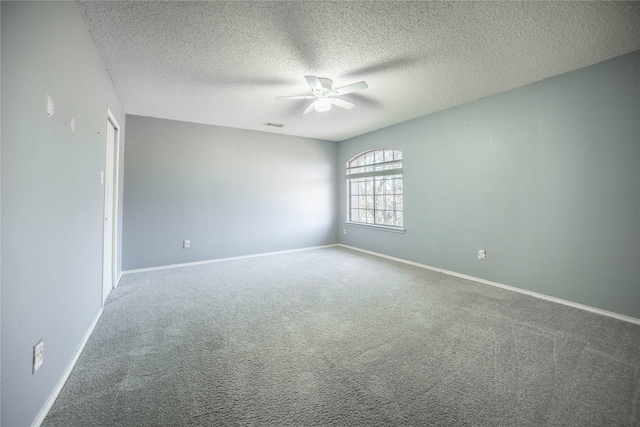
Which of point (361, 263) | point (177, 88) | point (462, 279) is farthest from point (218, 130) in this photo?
point (462, 279)

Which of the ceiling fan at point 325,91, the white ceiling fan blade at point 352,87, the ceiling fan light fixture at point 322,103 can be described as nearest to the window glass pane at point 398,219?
the ceiling fan at point 325,91

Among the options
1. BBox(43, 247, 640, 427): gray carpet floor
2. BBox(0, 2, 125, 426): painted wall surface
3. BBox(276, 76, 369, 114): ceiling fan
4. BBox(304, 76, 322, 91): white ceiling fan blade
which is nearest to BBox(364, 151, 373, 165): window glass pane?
BBox(276, 76, 369, 114): ceiling fan

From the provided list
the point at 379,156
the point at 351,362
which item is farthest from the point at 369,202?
the point at 351,362

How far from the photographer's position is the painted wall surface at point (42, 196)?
112 centimetres

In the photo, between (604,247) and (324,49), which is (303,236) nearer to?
(324,49)

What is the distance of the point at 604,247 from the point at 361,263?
2.95 meters

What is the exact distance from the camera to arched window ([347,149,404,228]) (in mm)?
4902

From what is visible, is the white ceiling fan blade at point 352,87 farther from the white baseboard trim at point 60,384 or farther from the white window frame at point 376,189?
the white baseboard trim at point 60,384

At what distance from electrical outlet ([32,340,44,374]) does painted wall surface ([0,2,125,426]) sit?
0.13ft

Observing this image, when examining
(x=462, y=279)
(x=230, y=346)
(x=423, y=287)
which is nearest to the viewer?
(x=230, y=346)

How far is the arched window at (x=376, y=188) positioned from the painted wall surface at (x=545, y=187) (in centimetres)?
56

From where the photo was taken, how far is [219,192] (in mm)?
4820

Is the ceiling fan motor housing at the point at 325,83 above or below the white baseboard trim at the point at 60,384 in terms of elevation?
above

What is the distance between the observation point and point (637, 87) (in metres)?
2.38
